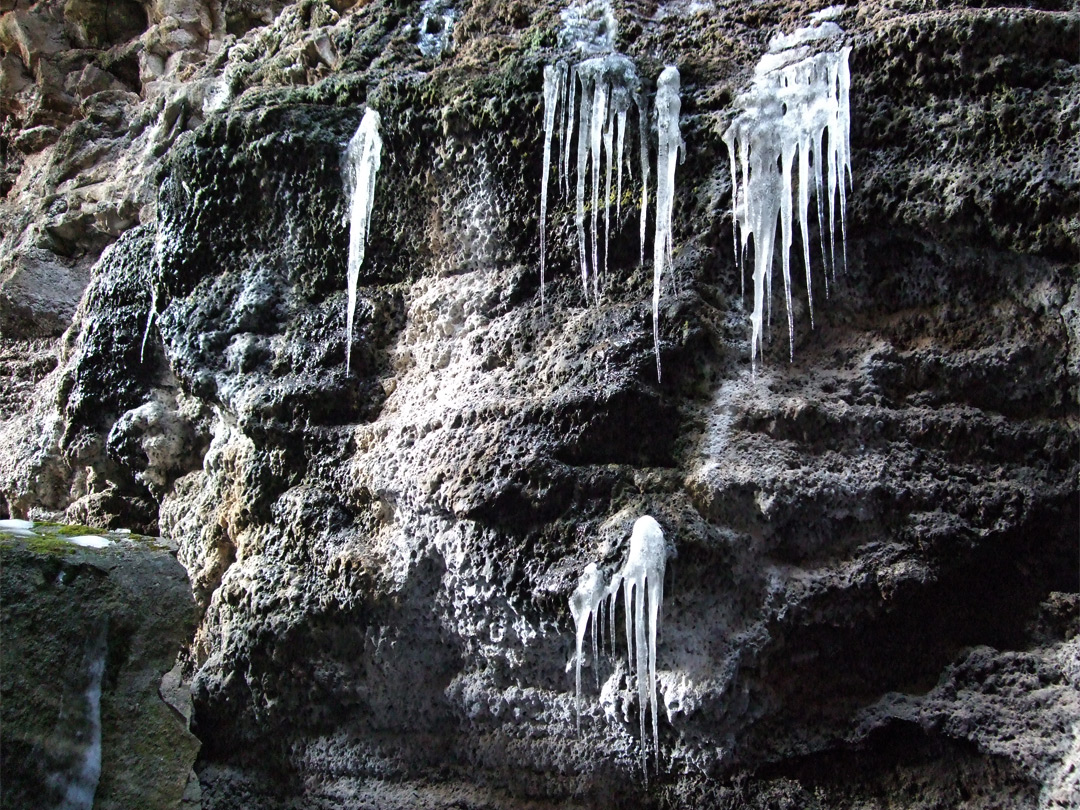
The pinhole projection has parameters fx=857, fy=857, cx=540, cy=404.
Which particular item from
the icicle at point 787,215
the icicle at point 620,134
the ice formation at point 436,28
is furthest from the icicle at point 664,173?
the ice formation at point 436,28

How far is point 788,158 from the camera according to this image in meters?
2.67

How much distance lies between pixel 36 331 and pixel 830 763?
173 inches

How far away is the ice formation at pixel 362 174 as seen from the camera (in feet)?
10.7

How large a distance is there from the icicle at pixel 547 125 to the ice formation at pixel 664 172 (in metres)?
0.35

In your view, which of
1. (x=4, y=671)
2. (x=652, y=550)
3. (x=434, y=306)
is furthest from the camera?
(x=434, y=306)

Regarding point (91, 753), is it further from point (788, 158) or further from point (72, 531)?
point (788, 158)

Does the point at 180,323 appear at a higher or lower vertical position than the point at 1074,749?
higher

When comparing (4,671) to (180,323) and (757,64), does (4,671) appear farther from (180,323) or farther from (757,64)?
(757,64)

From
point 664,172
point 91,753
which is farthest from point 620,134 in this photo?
point 91,753

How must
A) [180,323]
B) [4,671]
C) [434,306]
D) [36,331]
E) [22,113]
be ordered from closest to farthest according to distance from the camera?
[4,671] → [434,306] → [180,323] → [36,331] → [22,113]

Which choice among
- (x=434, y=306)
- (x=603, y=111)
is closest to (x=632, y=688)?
(x=434, y=306)

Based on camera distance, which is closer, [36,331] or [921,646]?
[921,646]

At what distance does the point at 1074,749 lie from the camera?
2244 mm

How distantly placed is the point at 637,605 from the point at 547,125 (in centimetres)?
164
